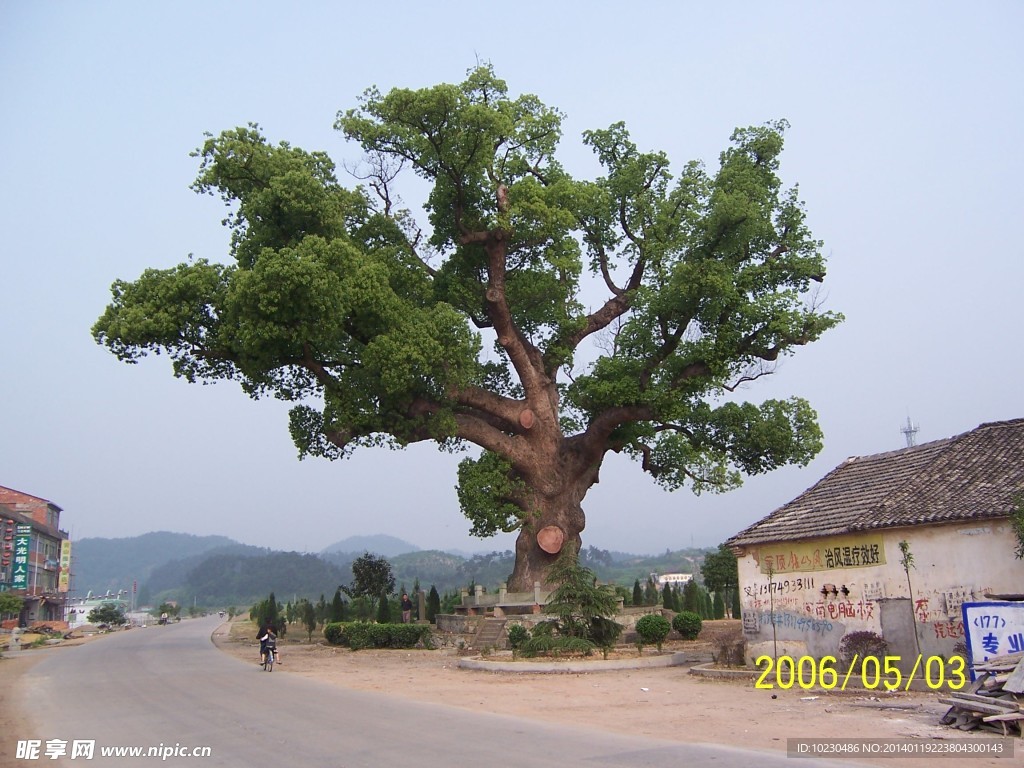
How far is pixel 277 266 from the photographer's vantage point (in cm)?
2077

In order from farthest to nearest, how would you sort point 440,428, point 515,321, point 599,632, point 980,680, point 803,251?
point 515,321, point 803,251, point 440,428, point 599,632, point 980,680

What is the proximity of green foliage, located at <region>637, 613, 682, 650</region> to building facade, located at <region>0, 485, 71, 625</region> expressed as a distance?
39463mm

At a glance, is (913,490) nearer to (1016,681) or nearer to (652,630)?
(1016,681)

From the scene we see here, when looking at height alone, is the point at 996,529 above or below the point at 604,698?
above

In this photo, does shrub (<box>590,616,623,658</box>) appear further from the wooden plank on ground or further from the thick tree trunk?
the wooden plank on ground

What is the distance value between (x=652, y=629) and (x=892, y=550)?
917 centimetres

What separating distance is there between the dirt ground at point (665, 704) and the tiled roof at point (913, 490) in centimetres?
288

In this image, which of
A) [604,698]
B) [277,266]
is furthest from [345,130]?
[604,698]

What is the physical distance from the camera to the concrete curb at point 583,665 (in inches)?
687

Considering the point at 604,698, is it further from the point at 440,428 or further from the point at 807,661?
the point at 440,428

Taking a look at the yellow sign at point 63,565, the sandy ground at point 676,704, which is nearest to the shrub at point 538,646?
the sandy ground at point 676,704

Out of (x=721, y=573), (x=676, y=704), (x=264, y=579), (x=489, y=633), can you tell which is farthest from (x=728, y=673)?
(x=264, y=579)

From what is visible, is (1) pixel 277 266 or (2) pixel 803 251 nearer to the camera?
(1) pixel 277 266

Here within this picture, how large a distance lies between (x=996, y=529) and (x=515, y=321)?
58.3 feet
